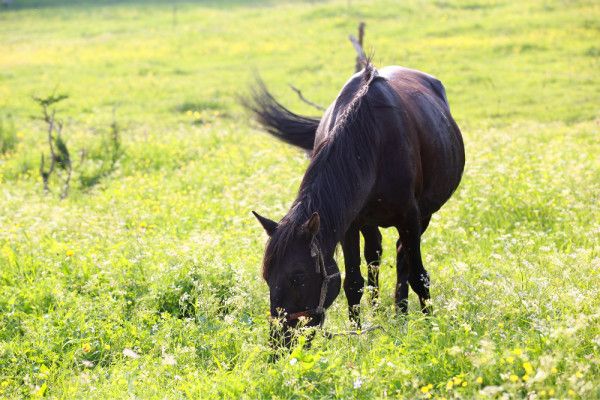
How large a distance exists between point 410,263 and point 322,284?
58.4 inches

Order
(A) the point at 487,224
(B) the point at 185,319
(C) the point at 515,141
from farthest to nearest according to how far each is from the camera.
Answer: (C) the point at 515,141
(A) the point at 487,224
(B) the point at 185,319

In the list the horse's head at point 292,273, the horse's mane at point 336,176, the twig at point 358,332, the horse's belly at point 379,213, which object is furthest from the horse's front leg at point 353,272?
the horse's head at point 292,273

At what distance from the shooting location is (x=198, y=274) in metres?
6.54

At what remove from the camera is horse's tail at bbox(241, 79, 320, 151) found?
761 cm

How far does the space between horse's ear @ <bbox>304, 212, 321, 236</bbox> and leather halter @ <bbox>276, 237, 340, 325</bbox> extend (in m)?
0.06

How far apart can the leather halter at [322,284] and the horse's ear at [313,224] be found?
0.20 feet

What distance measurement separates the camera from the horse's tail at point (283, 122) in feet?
25.0

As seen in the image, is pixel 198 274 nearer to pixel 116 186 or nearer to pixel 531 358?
pixel 531 358

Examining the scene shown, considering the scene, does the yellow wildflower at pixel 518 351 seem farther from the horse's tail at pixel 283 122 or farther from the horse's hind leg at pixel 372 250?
the horse's tail at pixel 283 122

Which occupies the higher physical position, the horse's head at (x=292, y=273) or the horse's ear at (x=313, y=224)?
the horse's ear at (x=313, y=224)

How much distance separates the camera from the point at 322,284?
192 inches

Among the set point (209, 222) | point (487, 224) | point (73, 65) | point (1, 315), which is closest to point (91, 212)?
point (209, 222)

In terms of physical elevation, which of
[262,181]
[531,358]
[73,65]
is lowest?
[73,65]

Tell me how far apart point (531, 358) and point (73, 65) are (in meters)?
23.7
